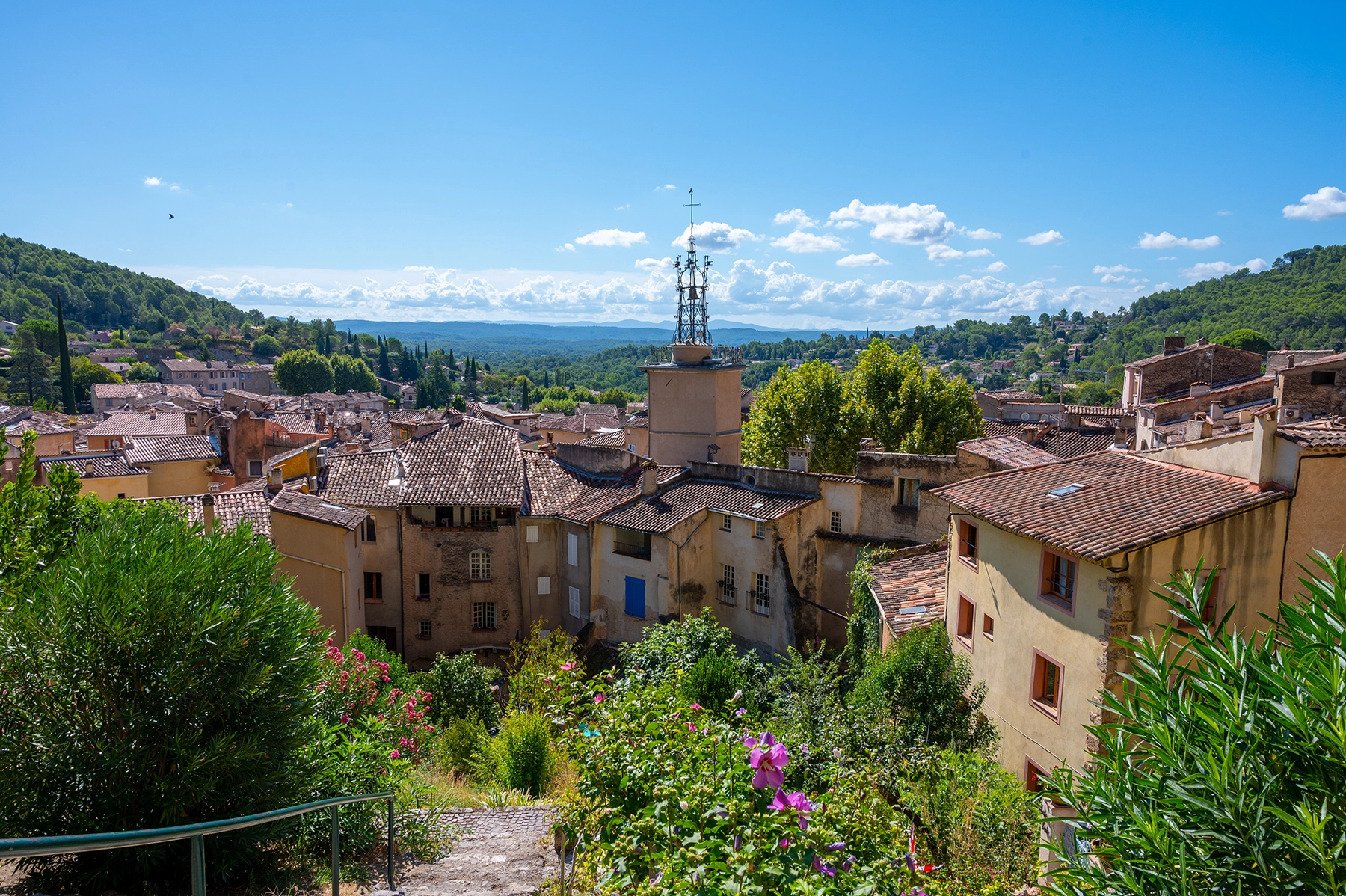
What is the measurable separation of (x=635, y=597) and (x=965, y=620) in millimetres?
13035

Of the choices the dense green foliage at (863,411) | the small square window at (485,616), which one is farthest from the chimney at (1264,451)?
the small square window at (485,616)

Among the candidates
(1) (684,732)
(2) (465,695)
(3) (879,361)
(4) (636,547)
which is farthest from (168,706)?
(3) (879,361)

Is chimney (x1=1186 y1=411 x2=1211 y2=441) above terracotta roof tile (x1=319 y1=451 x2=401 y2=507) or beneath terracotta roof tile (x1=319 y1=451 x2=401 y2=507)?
above

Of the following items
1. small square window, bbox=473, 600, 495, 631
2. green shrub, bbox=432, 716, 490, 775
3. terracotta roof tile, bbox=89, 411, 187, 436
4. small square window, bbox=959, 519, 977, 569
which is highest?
small square window, bbox=959, 519, 977, 569

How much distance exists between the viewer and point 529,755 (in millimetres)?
15148

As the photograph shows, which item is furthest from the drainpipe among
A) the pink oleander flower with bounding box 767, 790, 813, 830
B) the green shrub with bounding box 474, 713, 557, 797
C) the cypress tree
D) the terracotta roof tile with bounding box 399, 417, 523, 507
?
the cypress tree

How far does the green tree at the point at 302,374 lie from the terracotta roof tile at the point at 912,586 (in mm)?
149170

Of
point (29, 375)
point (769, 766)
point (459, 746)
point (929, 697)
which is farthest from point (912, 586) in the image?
point (29, 375)

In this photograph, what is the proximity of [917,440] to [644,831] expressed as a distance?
1311 inches

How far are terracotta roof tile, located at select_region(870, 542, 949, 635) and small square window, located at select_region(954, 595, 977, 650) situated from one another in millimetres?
810

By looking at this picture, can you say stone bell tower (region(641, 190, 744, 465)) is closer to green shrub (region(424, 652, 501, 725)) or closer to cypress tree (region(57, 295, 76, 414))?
green shrub (region(424, 652, 501, 725))

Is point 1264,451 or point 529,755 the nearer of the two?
point 1264,451

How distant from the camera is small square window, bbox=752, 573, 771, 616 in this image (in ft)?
89.5

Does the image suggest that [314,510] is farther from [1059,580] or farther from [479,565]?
[1059,580]
